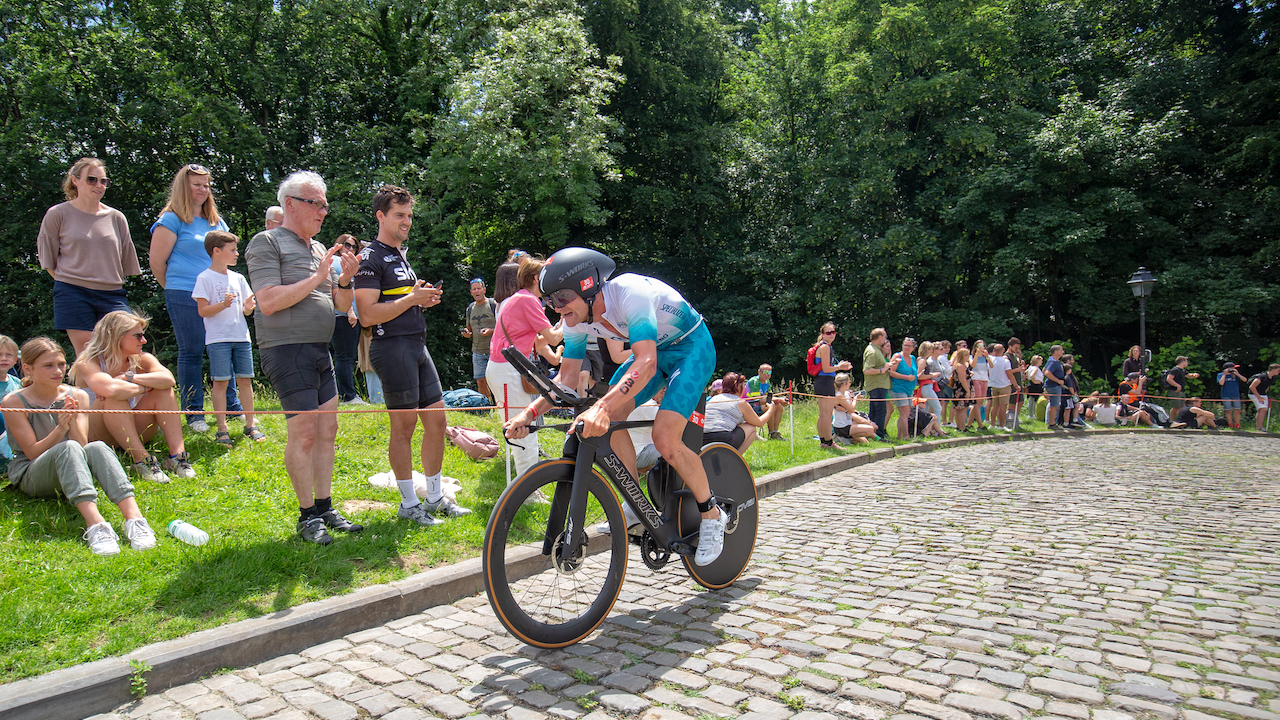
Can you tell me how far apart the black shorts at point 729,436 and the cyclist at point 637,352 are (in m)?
3.34

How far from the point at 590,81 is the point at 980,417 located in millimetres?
15472

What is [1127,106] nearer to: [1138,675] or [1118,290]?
[1118,290]

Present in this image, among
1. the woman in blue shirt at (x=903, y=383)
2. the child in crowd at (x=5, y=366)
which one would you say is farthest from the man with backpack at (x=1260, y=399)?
the child in crowd at (x=5, y=366)

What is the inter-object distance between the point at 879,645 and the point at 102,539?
4434 mm

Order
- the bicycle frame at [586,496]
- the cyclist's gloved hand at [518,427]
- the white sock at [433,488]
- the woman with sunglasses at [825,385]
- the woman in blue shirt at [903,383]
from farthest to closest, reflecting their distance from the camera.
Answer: the woman in blue shirt at [903,383] < the woman with sunglasses at [825,385] < the white sock at [433,488] < the bicycle frame at [586,496] < the cyclist's gloved hand at [518,427]

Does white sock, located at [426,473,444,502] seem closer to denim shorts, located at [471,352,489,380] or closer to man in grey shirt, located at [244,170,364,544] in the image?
man in grey shirt, located at [244,170,364,544]

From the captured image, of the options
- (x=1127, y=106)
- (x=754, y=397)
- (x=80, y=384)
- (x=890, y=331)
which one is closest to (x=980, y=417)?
(x=754, y=397)

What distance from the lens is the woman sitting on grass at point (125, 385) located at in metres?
5.68

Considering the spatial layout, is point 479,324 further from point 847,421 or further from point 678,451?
point 678,451

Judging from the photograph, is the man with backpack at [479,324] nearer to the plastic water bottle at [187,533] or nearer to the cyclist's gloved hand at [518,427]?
the plastic water bottle at [187,533]

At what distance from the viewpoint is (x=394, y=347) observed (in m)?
5.38

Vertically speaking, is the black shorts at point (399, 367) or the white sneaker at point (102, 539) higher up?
the black shorts at point (399, 367)

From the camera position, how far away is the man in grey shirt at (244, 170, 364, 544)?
4820mm

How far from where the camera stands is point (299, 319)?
4.91 m
